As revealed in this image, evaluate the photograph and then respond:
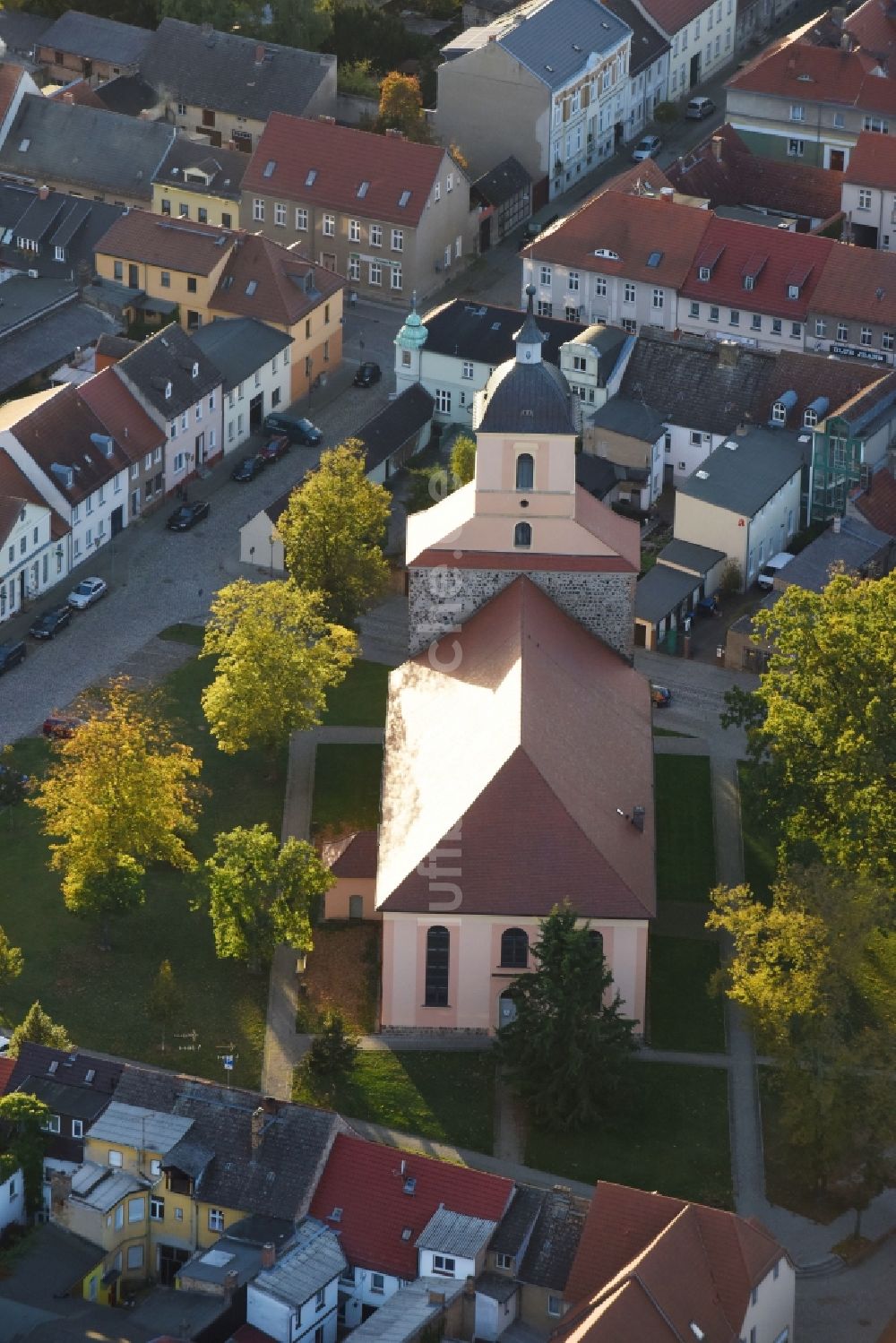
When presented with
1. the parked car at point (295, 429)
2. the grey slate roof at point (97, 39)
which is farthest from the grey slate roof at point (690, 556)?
the grey slate roof at point (97, 39)

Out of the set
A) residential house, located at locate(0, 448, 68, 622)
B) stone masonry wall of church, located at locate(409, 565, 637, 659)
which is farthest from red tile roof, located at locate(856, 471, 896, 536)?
residential house, located at locate(0, 448, 68, 622)

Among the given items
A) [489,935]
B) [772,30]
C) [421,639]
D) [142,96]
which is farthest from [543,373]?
[772,30]

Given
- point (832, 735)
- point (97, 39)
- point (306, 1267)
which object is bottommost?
point (306, 1267)

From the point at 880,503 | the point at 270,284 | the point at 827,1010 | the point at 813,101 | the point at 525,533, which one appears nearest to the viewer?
the point at 827,1010

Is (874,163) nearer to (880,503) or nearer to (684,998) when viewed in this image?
(880,503)

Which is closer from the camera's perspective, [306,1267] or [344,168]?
[306,1267]

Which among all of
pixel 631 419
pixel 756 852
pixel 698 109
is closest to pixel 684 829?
pixel 756 852
